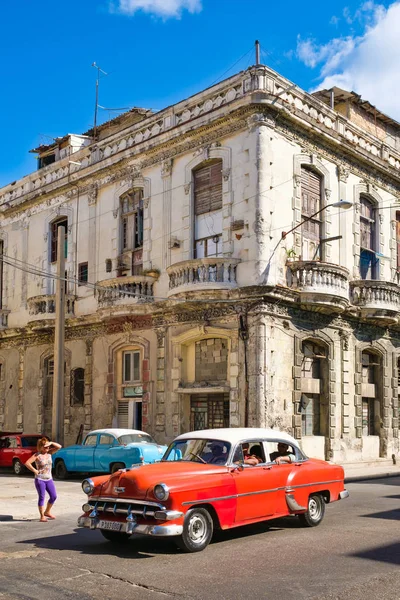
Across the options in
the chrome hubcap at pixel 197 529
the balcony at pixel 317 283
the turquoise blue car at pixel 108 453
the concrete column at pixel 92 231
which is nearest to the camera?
the chrome hubcap at pixel 197 529

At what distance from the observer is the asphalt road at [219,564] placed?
283 inches

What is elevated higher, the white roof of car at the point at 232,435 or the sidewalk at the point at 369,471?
the white roof of car at the point at 232,435

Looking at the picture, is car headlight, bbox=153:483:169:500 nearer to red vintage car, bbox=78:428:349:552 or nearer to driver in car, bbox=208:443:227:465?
red vintage car, bbox=78:428:349:552

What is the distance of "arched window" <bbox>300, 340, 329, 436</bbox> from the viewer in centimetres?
2242

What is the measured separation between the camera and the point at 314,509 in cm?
1149

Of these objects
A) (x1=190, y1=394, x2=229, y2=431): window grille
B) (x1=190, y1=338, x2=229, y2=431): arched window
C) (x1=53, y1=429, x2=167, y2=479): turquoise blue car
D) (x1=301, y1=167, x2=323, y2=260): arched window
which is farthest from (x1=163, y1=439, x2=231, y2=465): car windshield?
(x1=301, y1=167, x2=323, y2=260): arched window

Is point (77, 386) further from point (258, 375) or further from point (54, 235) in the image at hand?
point (258, 375)

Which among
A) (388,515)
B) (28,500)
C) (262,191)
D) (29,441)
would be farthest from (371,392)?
(28,500)

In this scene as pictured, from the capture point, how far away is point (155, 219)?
955 inches

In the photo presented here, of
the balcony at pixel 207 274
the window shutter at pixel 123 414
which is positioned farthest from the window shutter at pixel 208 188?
the window shutter at pixel 123 414

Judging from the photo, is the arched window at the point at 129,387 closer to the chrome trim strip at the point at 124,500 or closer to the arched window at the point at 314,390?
the arched window at the point at 314,390

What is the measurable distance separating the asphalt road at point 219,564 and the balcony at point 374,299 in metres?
12.6

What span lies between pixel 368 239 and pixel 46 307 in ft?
39.9

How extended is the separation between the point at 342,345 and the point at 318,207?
4686 mm
